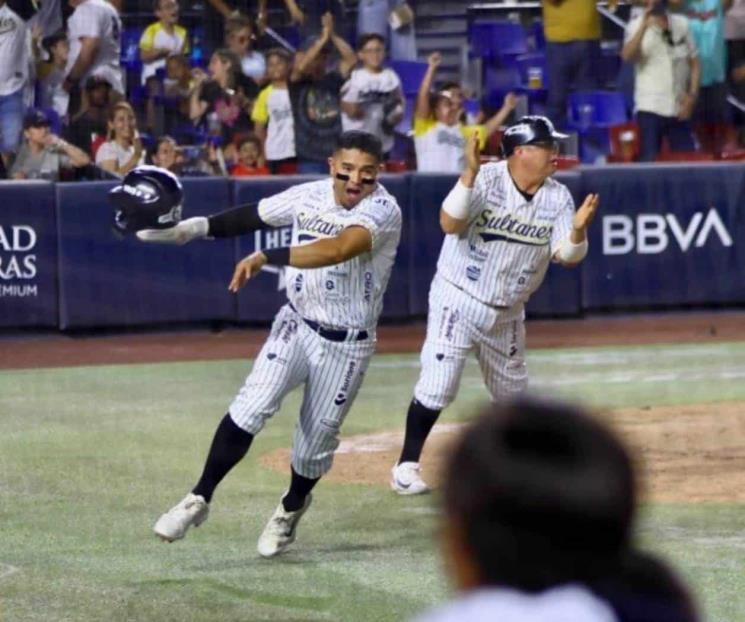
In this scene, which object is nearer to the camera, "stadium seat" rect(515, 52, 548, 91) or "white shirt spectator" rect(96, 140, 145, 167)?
"white shirt spectator" rect(96, 140, 145, 167)

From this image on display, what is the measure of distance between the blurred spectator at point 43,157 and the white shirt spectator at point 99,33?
0.86 metres

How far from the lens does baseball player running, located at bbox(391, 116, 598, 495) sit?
7.94 m

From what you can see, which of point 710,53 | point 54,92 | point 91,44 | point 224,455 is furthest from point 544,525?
point 710,53

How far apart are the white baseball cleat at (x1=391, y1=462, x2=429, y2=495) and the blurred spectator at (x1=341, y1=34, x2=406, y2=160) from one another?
6974 mm

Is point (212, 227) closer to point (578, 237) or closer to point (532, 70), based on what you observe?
point (578, 237)

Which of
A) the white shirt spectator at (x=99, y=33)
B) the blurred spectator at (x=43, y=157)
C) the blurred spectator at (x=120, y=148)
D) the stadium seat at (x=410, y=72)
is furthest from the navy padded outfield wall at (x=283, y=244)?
the stadium seat at (x=410, y=72)

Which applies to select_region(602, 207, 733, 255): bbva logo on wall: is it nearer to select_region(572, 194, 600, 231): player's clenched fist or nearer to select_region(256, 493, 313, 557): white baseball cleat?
select_region(572, 194, 600, 231): player's clenched fist

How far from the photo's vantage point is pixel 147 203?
6594 mm

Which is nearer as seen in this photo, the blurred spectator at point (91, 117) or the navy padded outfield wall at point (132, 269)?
the navy padded outfield wall at point (132, 269)

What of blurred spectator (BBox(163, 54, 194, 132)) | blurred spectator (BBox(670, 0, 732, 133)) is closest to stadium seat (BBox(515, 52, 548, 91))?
blurred spectator (BBox(670, 0, 732, 133))

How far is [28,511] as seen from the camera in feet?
25.3

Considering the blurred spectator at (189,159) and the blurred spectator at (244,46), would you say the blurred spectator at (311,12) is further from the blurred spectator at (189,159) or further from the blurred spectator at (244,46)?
the blurred spectator at (189,159)

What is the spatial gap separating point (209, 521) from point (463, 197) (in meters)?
1.87

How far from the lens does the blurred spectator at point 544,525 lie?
1853 millimetres
